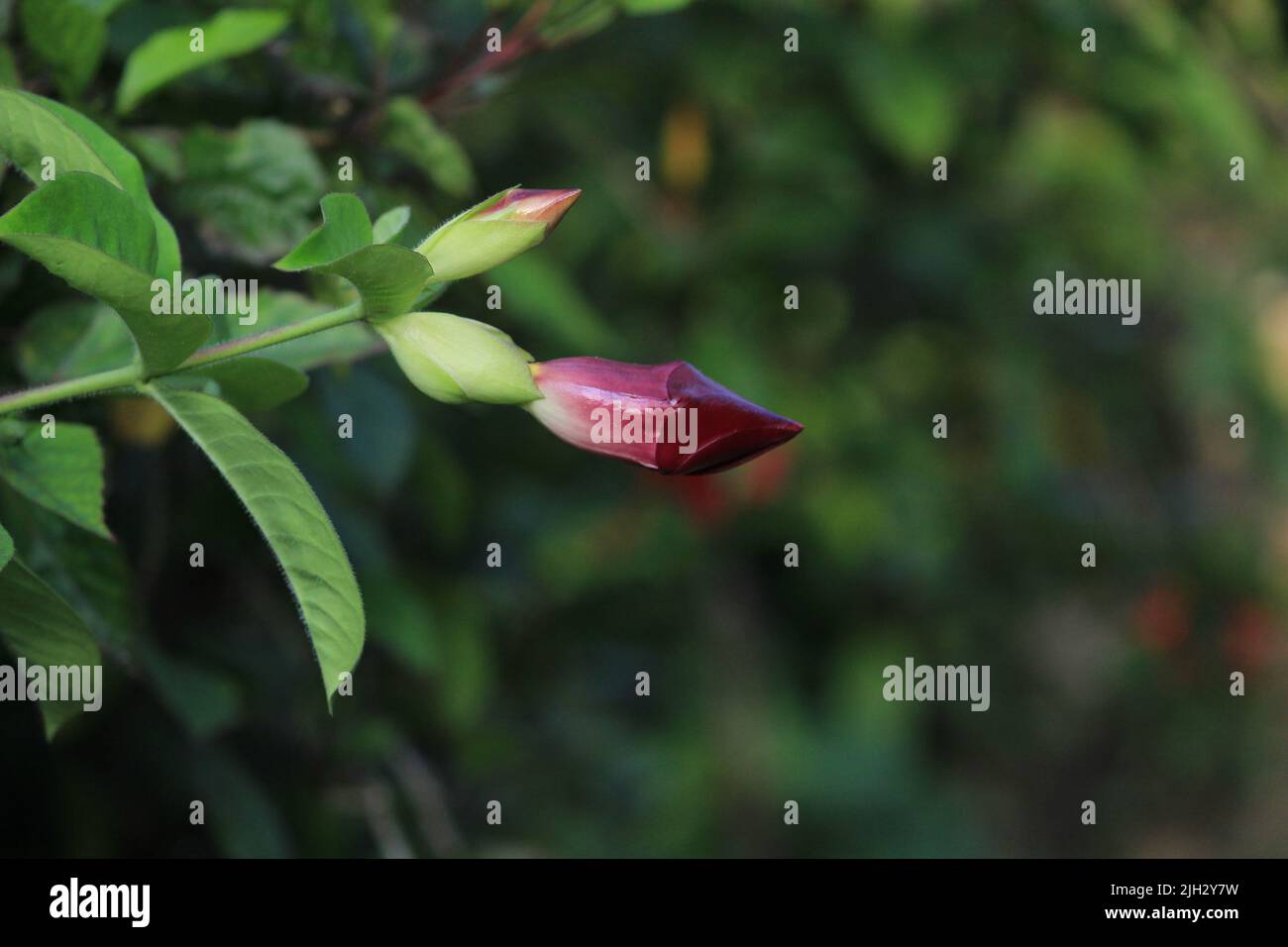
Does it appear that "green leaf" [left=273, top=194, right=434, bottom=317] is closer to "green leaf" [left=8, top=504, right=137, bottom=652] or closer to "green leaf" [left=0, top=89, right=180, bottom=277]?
"green leaf" [left=0, top=89, right=180, bottom=277]

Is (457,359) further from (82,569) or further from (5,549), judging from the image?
(82,569)

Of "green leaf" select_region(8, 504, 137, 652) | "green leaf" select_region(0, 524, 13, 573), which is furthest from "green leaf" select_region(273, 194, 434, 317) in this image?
"green leaf" select_region(8, 504, 137, 652)

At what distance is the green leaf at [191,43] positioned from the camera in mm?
729

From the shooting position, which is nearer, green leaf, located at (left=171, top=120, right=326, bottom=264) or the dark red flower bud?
the dark red flower bud

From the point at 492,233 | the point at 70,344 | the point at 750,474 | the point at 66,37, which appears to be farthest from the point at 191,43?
the point at 750,474

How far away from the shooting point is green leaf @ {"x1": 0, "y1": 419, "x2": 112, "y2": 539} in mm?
634

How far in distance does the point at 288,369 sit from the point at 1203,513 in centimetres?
302

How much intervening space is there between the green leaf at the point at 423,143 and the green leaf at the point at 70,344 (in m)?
0.22

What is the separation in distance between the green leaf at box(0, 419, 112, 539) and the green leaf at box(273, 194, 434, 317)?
18 cm

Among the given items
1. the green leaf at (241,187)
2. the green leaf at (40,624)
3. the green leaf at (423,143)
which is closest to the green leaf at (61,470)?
the green leaf at (40,624)

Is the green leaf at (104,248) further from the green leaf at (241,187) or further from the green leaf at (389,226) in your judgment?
the green leaf at (241,187)
